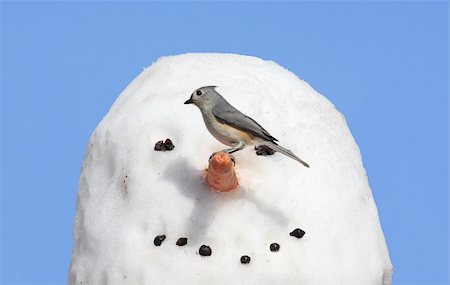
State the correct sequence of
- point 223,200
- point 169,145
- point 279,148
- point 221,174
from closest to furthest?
1. point 279,148
2. point 221,174
3. point 223,200
4. point 169,145

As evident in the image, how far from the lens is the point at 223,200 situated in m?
4.62

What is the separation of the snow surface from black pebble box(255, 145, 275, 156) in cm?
3

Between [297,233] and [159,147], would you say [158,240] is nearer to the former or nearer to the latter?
[159,147]

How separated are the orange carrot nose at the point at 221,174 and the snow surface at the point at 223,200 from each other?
0.19ft

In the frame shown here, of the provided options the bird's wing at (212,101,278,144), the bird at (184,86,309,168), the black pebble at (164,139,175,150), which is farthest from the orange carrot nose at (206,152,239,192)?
the black pebble at (164,139,175,150)

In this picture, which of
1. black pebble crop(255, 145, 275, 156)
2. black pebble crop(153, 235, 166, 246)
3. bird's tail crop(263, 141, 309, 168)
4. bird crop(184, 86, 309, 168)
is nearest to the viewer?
bird's tail crop(263, 141, 309, 168)

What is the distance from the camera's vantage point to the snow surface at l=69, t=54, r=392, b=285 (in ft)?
14.8

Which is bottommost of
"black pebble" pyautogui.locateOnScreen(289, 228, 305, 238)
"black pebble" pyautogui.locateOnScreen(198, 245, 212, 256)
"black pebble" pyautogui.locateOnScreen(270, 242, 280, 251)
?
"black pebble" pyautogui.locateOnScreen(198, 245, 212, 256)

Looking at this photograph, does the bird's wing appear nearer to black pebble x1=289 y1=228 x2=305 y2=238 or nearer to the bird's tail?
the bird's tail

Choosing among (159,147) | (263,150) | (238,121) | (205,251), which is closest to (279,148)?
(238,121)

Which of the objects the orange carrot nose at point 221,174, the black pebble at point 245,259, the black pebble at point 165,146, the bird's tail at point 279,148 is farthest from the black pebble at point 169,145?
the black pebble at point 245,259

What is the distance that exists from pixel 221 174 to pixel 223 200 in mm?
183

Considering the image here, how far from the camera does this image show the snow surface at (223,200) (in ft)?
Answer: 14.8

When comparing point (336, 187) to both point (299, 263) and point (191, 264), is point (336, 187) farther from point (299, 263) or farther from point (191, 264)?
point (191, 264)
